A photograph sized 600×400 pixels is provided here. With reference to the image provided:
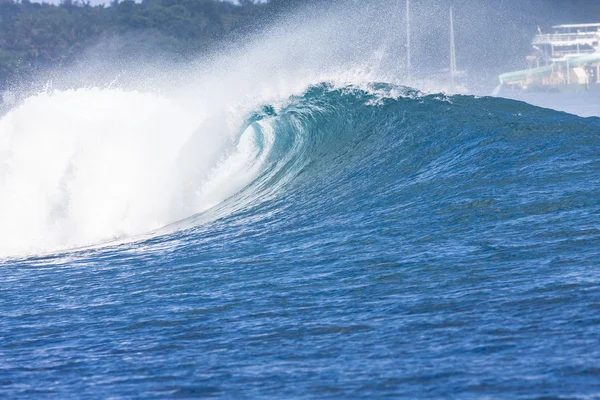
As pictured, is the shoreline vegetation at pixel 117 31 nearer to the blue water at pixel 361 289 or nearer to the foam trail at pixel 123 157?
the foam trail at pixel 123 157

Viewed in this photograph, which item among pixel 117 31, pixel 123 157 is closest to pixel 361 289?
pixel 123 157

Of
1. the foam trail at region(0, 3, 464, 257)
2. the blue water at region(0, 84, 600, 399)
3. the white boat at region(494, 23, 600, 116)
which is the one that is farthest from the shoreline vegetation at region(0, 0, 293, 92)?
the blue water at region(0, 84, 600, 399)

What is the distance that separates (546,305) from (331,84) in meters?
11.1

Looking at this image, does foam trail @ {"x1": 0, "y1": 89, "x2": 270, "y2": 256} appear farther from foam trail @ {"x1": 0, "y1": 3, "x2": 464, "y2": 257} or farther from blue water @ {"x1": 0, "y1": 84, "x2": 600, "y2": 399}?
blue water @ {"x1": 0, "y1": 84, "x2": 600, "y2": 399}

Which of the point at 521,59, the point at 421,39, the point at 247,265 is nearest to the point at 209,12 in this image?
the point at 421,39

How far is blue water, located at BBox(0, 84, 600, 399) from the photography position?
517 cm

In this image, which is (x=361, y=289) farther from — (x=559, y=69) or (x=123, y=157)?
(x=559, y=69)

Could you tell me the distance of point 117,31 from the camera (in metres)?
90.4

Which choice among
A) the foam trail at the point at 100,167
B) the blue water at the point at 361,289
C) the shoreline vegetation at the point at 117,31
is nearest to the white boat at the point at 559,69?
the shoreline vegetation at the point at 117,31

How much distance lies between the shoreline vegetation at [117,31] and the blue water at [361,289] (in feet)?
239

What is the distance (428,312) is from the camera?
610 centimetres

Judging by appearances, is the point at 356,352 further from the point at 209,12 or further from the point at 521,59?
the point at 209,12

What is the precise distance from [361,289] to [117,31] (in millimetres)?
87509

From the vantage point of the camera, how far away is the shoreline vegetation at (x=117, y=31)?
86.6 meters
